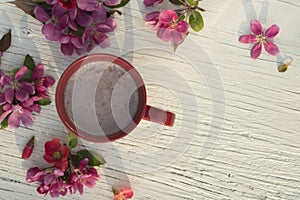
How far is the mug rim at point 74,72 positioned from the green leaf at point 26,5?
0.13 meters

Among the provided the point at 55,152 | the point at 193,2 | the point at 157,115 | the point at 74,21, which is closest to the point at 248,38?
the point at 193,2

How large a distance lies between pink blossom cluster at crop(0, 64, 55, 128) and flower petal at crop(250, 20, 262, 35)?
0.41 meters

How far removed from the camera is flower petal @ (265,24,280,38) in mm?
980

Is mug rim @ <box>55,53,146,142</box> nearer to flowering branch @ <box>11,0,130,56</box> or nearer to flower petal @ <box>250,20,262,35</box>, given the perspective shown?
flowering branch @ <box>11,0,130,56</box>

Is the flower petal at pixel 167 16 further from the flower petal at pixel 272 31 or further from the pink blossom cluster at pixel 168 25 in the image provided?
the flower petal at pixel 272 31

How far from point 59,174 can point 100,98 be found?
170 millimetres

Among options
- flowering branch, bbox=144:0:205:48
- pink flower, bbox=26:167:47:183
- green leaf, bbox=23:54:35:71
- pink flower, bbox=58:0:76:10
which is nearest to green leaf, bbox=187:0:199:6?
flowering branch, bbox=144:0:205:48

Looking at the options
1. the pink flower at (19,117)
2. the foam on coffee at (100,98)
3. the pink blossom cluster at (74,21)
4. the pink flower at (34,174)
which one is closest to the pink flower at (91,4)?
the pink blossom cluster at (74,21)

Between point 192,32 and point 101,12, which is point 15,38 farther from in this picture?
point 192,32

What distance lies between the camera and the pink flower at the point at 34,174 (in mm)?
977

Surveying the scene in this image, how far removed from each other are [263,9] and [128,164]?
0.42 m

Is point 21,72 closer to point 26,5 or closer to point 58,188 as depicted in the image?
point 26,5

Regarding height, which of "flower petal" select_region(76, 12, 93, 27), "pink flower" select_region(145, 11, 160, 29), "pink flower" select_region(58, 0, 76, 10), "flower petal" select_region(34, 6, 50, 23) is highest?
"pink flower" select_region(145, 11, 160, 29)

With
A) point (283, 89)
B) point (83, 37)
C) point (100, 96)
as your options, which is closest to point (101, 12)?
point (83, 37)
